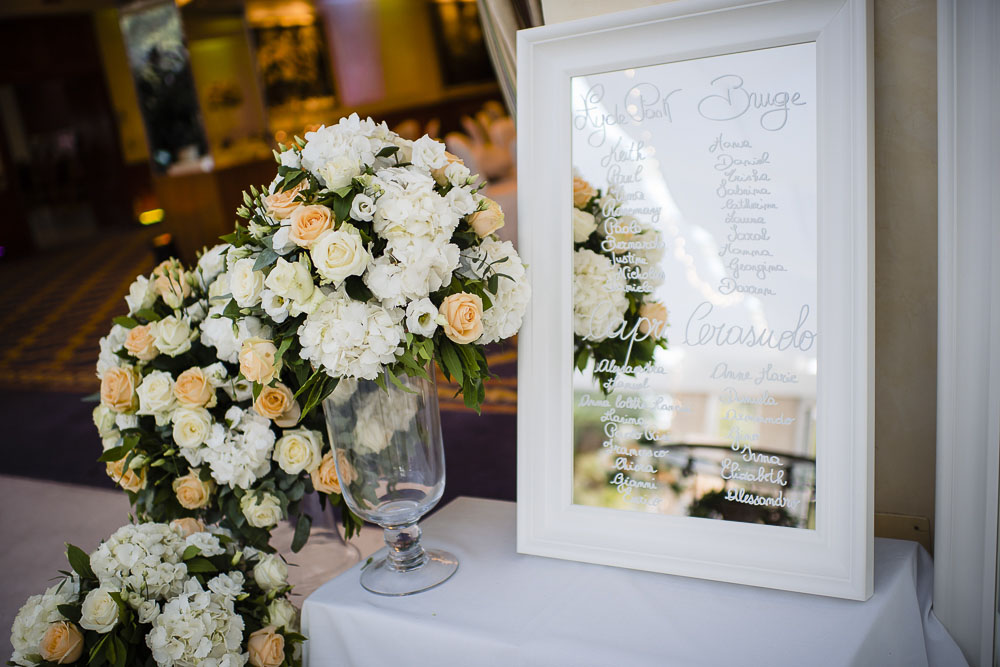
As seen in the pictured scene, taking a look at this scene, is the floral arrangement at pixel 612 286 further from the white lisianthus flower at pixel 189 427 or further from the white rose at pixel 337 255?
the white lisianthus flower at pixel 189 427

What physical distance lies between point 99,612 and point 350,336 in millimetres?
569

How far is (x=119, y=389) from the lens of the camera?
1.42 meters

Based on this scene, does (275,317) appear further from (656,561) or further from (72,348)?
(72,348)

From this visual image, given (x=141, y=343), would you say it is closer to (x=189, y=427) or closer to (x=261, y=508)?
(x=189, y=427)

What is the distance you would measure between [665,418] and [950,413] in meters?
0.42

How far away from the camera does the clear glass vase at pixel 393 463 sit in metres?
1.21

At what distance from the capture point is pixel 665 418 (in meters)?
1.25

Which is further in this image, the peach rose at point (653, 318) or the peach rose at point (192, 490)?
the peach rose at point (192, 490)

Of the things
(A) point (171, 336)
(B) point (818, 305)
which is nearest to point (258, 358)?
(A) point (171, 336)

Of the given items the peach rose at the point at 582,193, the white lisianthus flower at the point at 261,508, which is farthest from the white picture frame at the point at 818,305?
the white lisianthus flower at the point at 261,508

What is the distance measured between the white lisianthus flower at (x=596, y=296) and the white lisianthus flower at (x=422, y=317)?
304 mm

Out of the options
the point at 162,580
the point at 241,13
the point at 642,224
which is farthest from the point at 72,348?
the point at 642,224

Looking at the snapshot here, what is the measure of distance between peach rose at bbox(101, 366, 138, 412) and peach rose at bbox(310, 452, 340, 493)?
403 mm

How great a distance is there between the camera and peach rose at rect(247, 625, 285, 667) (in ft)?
4.00
